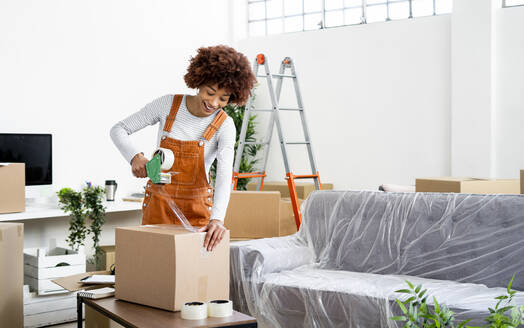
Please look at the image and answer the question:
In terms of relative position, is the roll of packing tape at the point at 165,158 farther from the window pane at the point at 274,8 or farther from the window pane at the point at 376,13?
the window pane at the point at 274,8

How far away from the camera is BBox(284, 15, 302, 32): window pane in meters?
6.37

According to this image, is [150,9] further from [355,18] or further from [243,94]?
[243,94]

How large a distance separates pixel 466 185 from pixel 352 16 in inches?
116

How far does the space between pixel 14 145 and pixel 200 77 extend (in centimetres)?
252

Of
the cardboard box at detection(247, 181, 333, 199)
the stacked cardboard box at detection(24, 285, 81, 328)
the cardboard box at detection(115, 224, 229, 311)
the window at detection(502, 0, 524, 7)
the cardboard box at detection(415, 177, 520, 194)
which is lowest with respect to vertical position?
the stacked cardboard box at detection(24, 285, 81, 328)

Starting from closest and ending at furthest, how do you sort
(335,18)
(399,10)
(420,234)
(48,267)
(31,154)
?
(420,234)
(48,267)
(31,154)
(399,10)
(335,18)

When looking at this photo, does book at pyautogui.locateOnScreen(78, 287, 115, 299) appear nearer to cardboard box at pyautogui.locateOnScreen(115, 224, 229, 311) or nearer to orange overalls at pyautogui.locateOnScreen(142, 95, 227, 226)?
cardboard box at pyautogui.locateOnScreen(115, 224, 229, 311)

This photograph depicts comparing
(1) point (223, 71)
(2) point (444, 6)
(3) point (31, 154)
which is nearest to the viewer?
(1) point (223, 71)

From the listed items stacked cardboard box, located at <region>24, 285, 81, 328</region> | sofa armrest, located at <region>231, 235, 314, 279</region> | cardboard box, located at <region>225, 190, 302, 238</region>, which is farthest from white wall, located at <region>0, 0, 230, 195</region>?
sofa armrest, located at <region>231, 235, 314, 279</region>

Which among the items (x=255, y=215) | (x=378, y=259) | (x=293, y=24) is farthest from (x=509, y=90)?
(x=378, y=259)

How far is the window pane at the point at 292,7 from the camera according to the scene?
6367 millimetres

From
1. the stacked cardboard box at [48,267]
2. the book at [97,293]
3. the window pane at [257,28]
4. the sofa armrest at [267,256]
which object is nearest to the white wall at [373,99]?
the window pane at [257,28]

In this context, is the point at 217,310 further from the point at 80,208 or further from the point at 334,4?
the point at 334,4

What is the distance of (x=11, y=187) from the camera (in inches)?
147
